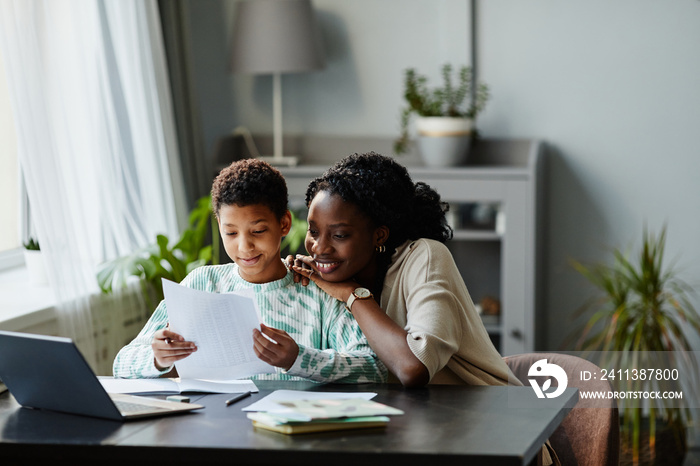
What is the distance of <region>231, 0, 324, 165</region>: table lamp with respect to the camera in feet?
11.6

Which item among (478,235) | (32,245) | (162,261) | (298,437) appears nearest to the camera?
(298,437)

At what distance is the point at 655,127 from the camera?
3.51m

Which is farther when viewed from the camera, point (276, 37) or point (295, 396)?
point (276, 37)

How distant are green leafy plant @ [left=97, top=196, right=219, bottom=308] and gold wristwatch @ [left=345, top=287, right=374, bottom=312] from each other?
1195 mm

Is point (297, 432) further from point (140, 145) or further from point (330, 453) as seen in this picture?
point (140, 145)

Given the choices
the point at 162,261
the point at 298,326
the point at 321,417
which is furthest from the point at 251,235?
the point at 162,261

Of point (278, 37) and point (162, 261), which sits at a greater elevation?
point (278, 37)

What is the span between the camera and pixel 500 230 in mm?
3365

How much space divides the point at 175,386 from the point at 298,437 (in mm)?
471

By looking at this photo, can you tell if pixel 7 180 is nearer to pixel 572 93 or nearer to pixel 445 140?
pixel 445 140

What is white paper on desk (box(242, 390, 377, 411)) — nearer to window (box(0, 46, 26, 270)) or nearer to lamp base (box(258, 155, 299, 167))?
window (box(0, 46, 26, 270))

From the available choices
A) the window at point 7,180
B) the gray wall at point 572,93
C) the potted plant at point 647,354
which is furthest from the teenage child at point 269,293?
the gray wall at point 572,93

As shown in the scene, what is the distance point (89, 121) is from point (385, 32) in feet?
4.74

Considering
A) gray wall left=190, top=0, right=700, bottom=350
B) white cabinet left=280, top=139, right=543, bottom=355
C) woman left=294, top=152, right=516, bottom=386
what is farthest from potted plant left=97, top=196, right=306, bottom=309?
woman left=294, top=152, right=516, bottom=386
